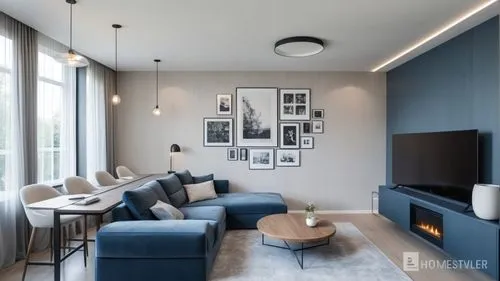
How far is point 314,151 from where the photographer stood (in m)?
5.89

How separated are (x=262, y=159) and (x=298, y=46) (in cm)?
244

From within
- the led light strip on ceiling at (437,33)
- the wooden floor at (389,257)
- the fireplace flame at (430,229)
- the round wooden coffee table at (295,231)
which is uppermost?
the led light strip on ceiling at (437,33)

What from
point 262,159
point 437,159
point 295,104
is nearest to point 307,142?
point 295,104

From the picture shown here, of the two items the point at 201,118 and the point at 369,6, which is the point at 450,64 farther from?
the point at 201,118

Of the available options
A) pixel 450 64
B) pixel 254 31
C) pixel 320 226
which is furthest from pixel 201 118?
pixel 450 64

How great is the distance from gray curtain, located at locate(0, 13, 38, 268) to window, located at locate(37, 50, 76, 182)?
41 centimetres

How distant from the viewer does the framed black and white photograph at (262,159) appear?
588 centimetres

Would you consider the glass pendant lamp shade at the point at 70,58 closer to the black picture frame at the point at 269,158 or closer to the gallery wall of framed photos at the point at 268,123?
the gallery wall of framed photos at the point at 268,123

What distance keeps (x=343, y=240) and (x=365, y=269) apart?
3.04 ft

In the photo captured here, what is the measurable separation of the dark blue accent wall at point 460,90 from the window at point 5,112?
5.43 metres

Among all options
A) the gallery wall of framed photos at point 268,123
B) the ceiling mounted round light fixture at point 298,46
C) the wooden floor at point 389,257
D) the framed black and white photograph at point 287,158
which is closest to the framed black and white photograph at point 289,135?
the gallery wall of framed photos at point 268,123

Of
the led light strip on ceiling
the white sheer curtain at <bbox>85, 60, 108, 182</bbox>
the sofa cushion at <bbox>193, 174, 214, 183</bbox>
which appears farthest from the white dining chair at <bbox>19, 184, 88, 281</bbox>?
the led light strip on ceiling

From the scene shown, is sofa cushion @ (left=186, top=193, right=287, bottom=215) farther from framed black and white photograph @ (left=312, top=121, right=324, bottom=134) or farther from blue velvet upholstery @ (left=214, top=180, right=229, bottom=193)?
framed black and white photograph @ (left=312, top=121, right=324, bottom=134)

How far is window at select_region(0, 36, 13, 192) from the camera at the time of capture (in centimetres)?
337
